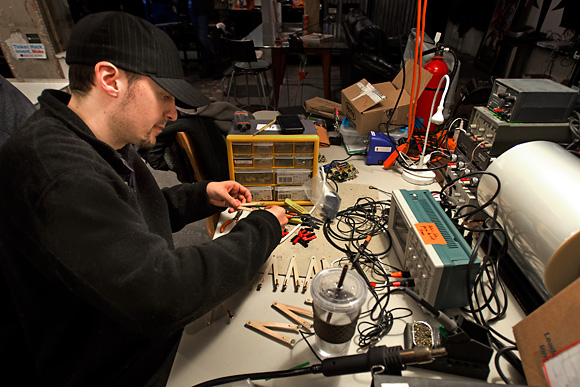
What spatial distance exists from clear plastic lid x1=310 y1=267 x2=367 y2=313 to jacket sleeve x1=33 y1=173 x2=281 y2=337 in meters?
0.23

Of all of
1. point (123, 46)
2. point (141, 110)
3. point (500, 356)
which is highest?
point (123, 46)

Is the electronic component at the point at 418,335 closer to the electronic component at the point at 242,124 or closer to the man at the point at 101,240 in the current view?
the man at the point at 101,240

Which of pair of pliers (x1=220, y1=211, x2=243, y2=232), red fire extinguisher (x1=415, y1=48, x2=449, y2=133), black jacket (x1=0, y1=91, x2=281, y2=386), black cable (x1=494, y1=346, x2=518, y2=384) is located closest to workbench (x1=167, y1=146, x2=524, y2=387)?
black cable (x1=494, y1=346, x2=518, y2=384)

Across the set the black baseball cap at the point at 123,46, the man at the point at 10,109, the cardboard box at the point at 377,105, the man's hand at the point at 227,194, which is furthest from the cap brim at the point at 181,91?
the man at the point at 10,109

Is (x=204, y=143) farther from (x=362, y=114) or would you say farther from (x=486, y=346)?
(x=486, y=346)

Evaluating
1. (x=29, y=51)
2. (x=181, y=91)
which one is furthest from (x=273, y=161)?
(x=29, y=51)

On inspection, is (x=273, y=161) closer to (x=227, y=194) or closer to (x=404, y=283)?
(x=227, y=194)

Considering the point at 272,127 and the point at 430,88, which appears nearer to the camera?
the point at 272,127

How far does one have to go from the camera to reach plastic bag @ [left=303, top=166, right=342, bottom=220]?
123cm

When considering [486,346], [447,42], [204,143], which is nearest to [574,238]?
[486,346]

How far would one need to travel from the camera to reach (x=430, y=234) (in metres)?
0.88

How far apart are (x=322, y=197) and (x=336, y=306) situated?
0.63 metres

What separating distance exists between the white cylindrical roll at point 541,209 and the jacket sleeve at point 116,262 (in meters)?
0.80

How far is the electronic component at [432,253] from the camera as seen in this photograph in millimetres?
795
